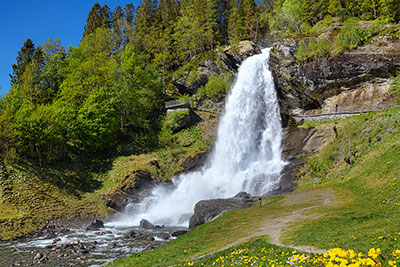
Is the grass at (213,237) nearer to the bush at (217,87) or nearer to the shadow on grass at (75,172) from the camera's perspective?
the shadow on grass at (75,172)

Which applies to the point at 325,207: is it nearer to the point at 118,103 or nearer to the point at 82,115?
the point at 82,115

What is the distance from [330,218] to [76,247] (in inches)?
657

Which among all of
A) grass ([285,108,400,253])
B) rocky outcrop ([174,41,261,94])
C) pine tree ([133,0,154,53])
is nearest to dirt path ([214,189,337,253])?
grass ([285,108,400,253])

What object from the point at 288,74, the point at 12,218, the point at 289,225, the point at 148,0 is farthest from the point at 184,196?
the point at 148,0

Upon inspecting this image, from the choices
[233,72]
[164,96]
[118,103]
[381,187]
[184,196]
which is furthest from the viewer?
[164,96]

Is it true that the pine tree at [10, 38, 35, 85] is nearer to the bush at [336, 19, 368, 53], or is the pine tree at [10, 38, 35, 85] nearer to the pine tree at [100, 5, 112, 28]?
the pine tree at [100, 5, 112, 28]

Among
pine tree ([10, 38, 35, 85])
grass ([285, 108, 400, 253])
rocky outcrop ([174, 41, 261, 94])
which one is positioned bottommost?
grass ([285, 108, 400, 253])

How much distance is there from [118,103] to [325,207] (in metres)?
37.9

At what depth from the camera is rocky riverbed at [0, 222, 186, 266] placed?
16.2m

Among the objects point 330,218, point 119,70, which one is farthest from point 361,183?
point 119,70

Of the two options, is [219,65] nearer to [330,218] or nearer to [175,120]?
[175,120]

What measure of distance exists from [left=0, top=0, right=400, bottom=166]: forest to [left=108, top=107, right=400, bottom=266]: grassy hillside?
2186 cm

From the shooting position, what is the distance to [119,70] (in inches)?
1981

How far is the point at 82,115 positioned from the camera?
39.4 metres
